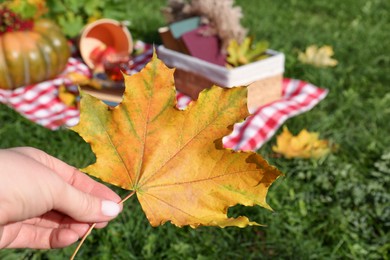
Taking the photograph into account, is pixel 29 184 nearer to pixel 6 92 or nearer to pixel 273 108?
pixel 273 108

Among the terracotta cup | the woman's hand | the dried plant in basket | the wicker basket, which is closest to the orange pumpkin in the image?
the terracotta cup

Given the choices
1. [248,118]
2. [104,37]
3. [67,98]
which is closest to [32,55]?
[67,98]

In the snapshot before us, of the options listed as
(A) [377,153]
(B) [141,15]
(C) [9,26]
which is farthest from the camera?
(B) [141,15]

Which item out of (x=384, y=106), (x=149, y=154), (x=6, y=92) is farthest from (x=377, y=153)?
(x=6, y=92)

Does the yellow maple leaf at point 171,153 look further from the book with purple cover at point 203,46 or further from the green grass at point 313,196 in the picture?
the book with purple cover at point 203,46

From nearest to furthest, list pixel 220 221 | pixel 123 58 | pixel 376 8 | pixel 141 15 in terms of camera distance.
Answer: pixel 220 221 → pixel 123 58 → pixel 141 15 → pixel 376 8

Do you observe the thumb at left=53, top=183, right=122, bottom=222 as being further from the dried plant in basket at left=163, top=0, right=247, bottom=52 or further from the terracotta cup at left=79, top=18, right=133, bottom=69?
the terracotta cup at left=79, top=18, right=133, bottom=69

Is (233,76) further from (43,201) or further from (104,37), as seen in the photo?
Answer: (43,201)
